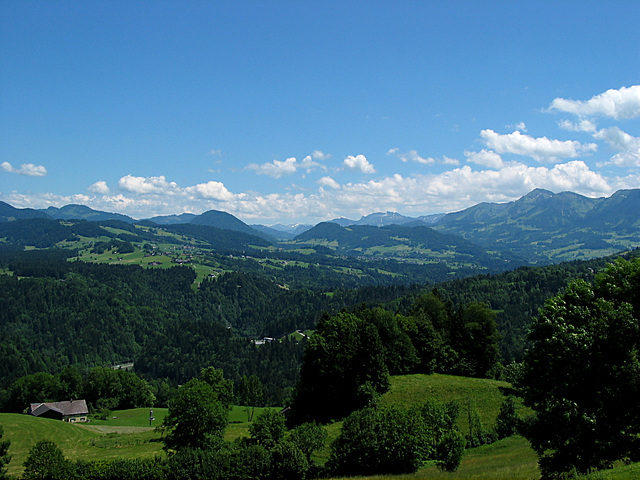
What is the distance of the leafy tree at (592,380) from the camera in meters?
21.4

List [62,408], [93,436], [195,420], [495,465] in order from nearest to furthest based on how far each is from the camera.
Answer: [495,465]
[195,420]
[93,436]
[62,408]

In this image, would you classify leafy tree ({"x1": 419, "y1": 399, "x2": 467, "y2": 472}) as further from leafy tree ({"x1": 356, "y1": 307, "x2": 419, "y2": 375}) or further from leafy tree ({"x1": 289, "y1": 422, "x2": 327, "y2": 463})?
leafy tree ({"x1": 356, "y1": 307, "x2": 419, "y2": 375})

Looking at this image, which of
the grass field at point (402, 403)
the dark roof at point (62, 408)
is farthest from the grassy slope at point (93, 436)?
the dark roof at point (62, 408)

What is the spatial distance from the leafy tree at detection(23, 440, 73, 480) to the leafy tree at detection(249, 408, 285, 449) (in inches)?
619

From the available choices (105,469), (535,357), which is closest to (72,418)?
(105,469)

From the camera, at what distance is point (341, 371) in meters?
52.4

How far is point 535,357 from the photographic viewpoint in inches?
1009

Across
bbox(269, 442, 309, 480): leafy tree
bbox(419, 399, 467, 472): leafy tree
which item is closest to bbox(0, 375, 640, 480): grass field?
bbox(419, 399, 467, 472): leafy tree

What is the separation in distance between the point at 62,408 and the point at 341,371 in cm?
7969

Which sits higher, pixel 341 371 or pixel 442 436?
pixel 442 436

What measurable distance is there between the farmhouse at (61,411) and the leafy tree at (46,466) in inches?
2821

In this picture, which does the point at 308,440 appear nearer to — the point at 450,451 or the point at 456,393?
the point at 450,451

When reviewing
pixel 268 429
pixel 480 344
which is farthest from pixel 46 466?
pixel 480 344

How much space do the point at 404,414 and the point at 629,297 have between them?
17.0 m
